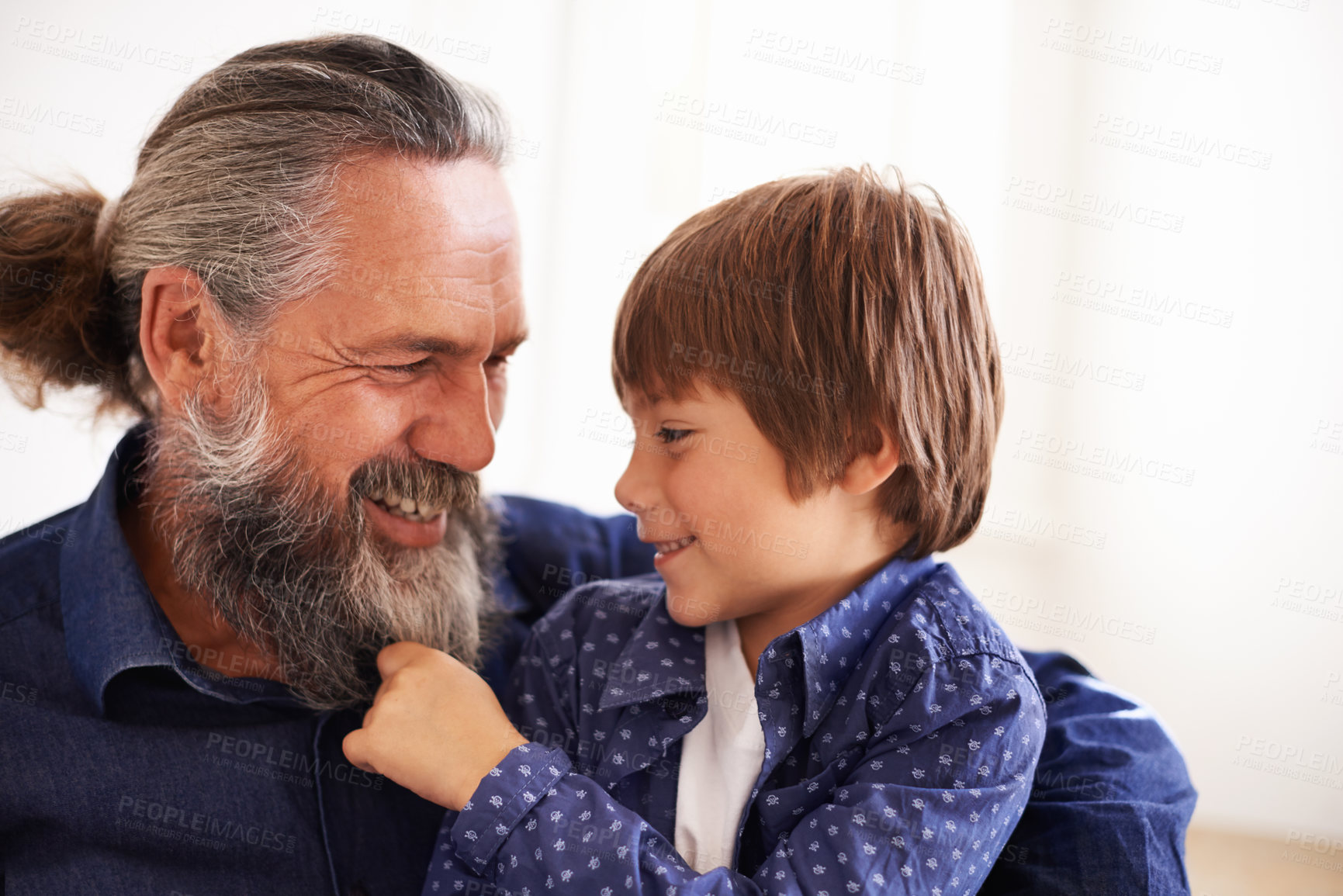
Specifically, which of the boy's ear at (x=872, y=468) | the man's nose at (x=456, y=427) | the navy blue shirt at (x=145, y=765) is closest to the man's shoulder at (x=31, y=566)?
the navy blue shirt at (x=145, y=765)

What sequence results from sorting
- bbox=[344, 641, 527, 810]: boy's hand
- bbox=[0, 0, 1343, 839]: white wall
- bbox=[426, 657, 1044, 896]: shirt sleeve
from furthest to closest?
bbox=[0, 0, 1343, 839]: white wall
bbox=[344, 641, 527, 810]: boy's hand
bbox=[426, 657, 1044, 896]: shirt sleeve

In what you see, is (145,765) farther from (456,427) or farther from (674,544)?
(674,544)

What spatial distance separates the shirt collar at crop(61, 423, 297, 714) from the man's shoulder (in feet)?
0.10

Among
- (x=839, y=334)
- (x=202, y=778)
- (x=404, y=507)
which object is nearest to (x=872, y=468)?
(x=839, y=334)

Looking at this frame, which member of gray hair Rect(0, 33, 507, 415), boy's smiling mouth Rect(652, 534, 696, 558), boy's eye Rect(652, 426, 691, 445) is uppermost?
gray hair Rect(0, 33, 507, 415)

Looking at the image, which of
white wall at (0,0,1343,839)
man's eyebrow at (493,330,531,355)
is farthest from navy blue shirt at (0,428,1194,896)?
white wall at (0,0,1343,839)

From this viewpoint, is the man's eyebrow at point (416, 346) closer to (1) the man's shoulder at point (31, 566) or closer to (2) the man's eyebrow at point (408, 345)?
(2) the man's eyebrow at point (408, 345)

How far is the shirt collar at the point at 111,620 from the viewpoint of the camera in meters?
1.37

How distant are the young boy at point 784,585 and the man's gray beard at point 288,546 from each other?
0.90ft

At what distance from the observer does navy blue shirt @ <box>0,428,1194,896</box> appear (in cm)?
132

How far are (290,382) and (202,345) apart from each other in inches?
6.6

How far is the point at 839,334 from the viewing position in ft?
4.71

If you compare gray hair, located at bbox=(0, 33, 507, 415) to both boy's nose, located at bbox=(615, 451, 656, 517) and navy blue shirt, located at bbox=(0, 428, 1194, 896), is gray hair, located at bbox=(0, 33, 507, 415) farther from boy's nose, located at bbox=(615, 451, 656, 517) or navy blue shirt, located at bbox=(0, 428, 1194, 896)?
boy's nose, located at bbox=(615, 451, 656, 517)

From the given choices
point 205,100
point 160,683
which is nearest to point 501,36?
point 205,100
